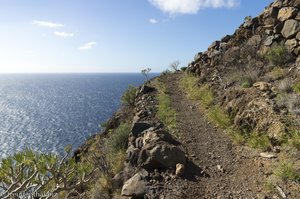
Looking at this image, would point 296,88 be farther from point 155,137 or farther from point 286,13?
point 286,13

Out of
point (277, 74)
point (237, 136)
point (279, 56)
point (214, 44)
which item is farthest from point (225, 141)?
point (214, 44)

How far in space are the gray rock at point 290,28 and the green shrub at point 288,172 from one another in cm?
1266

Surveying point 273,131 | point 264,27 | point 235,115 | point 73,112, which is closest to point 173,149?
point 273,131

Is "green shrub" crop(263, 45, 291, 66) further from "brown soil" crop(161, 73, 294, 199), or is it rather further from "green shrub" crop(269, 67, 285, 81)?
"brown soil" crop(161, 73, 294, 199)

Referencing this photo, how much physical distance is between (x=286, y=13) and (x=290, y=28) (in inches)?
60.4

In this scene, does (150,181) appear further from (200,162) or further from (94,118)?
(94,118)

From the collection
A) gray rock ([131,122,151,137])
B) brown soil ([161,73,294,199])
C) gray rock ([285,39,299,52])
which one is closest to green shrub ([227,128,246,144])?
brown soil ([161,73,294,199])

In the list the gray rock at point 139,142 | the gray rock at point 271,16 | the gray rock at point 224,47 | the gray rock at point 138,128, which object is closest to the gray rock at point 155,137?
the gray rock at point 139,142

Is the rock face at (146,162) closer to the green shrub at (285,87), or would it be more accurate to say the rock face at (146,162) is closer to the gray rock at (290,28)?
the green shrub at (285,87)

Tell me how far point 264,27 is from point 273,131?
45.9 feet

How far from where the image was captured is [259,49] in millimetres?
20234

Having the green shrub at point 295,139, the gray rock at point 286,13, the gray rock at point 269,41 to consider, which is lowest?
the green shrub at point 295,139

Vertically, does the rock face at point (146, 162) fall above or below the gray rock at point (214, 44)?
below

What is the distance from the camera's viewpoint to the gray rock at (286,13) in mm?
18288
